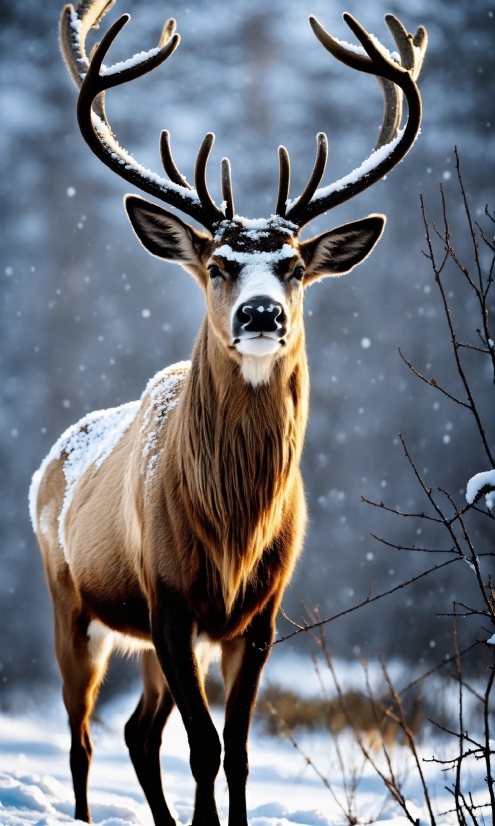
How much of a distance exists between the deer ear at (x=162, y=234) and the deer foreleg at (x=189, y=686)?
1551mm

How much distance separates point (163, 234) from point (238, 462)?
3.82 feet

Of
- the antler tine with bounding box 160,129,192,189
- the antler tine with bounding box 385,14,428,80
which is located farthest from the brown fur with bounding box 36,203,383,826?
the antler tine with bounding box 385,14,428,80

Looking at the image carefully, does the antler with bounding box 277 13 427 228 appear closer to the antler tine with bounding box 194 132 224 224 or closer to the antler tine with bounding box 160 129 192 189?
the antler tine with bounding box 194 132 224 224

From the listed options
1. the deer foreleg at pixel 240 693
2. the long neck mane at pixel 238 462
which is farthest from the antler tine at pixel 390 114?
the deer foreleg at pixel 240 693

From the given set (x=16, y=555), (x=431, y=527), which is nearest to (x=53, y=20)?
(x=16, y=555)

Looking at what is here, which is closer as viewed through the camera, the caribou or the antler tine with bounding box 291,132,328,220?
the caribou

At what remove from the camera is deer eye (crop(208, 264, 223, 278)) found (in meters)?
3.66

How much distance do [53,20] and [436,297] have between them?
10339 mm

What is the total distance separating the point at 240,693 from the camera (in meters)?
3.56

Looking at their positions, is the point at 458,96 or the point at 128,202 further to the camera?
the point at 458,96

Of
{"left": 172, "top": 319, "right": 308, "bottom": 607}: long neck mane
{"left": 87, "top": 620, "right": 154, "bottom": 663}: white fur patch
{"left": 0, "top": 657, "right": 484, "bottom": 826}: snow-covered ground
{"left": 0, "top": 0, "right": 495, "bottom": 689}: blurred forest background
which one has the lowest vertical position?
{"left": 0, "top": 657, "right": 484, "bottom": 826}: snow-covered ground

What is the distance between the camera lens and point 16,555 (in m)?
15.4

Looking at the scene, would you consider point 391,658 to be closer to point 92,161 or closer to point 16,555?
point 16,555

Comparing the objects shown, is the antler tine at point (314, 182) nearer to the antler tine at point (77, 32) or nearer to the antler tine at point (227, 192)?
the antler tine at point (227, 192)
